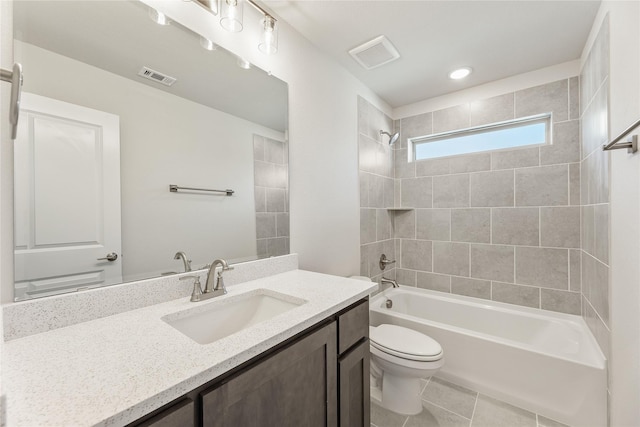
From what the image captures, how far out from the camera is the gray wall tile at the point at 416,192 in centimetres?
266

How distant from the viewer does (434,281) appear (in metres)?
2.62

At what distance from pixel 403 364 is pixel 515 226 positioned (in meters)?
1.60

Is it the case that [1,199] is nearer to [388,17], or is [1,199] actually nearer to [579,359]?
[388,17]

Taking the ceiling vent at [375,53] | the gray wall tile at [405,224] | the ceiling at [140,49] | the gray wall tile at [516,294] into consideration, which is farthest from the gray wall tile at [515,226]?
the ceiling at [140,49]

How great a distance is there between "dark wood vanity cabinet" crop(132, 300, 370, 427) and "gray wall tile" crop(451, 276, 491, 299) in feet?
5.63

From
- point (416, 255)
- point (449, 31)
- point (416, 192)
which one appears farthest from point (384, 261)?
point (449, 31)

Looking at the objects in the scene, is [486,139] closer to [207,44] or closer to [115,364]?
[207,44]

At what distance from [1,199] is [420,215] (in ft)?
9.18

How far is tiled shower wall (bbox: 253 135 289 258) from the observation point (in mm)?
1470

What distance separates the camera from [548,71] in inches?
82.1

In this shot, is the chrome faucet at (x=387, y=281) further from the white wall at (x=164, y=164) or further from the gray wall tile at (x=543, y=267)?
the white wall at (x=164, y=164)

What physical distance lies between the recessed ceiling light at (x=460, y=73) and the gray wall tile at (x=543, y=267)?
5.16 feet

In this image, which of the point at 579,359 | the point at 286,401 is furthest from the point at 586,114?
the point at 286,401

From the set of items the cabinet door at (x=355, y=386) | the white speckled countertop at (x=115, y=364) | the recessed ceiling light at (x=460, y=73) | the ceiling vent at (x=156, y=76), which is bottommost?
the cabinet door at (x=355, y=386)
